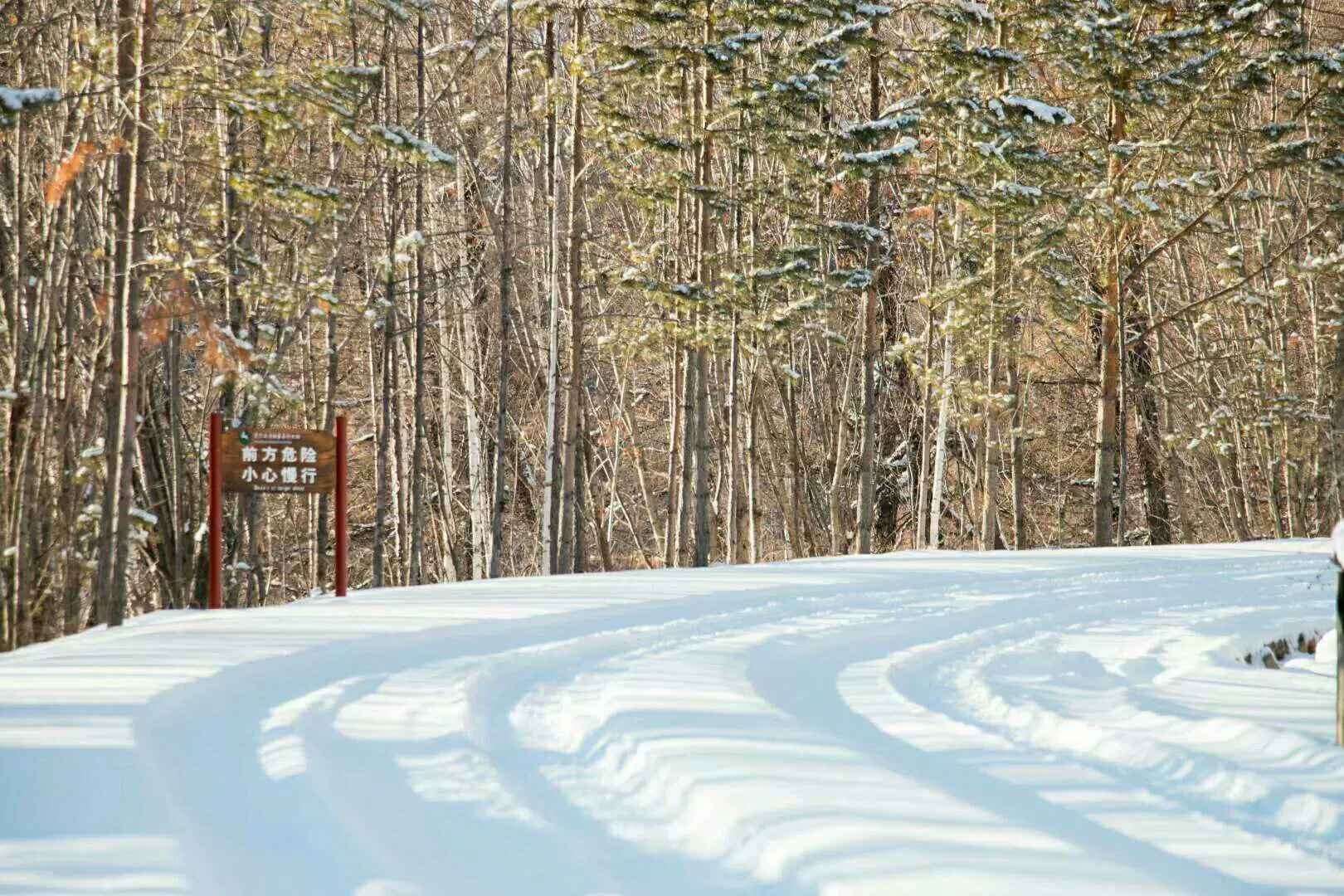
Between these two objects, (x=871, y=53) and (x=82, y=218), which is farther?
(x=871, y=53)

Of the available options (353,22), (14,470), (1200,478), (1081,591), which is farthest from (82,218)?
(1200,478)

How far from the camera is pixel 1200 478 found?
26.6 m

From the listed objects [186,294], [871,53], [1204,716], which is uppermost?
[871,53]

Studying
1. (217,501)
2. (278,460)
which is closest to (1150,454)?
(278,460)

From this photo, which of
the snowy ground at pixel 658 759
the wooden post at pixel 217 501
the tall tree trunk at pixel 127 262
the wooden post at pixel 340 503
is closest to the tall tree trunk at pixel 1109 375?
the snowy ground at pixel 658 759

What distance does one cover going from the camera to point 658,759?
4699 millimetres

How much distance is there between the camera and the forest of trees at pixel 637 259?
11.7 meters

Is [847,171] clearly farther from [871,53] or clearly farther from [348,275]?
[348,275]

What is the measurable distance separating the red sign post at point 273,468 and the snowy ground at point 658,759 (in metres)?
1.19

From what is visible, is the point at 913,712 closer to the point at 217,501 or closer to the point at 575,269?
the point at 217,501

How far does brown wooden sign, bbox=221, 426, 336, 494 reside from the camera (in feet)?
33.5

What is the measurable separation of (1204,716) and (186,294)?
831 cm

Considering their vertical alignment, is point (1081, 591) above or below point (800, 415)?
below

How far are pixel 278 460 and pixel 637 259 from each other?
6.02 metres
